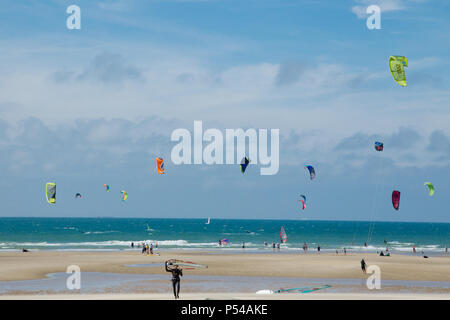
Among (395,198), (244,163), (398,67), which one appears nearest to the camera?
(398,67)

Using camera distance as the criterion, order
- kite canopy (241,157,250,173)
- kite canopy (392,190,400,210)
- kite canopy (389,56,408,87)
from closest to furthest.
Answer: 1. kite canopy (389,56,408,87)
2. kite canopy (392,190,400,210)
3. kite canopy (241,157,250,173)

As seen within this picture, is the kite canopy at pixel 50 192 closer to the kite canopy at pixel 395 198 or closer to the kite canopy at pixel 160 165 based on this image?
the kite canopy at pixel 160 165

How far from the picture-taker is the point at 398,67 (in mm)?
26766

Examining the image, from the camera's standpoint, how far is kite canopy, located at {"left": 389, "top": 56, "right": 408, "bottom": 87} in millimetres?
26423

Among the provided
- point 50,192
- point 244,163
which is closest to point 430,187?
point 244,163

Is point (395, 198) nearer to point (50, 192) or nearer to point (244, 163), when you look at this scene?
point (244, 163)

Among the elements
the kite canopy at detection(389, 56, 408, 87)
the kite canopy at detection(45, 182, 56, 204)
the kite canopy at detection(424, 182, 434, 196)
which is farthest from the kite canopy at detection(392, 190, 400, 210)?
the kite canopy at detection(45, 182, 56, 204)

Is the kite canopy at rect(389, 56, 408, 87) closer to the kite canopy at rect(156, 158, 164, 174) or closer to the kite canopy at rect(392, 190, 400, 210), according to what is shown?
the kite canopy at rect(392, 190, 400, 210)

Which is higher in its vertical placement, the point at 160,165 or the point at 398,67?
the point at 398,67

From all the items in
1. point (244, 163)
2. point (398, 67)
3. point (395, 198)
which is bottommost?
point (395, 198)

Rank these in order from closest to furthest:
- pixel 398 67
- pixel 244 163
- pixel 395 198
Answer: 1. pixel 398 67
2. pixel 395 198
3. pixel 244 163
